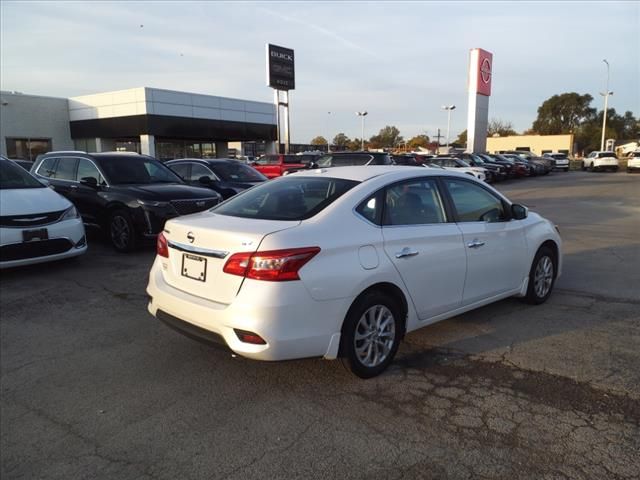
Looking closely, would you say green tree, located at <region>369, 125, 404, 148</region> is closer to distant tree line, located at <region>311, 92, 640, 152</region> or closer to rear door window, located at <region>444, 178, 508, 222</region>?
distant tree line, located at <region>311, 92, 640, 152</region>

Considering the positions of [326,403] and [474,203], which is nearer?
[326,403]

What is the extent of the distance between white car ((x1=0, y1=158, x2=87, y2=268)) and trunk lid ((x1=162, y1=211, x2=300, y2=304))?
12.2 feet

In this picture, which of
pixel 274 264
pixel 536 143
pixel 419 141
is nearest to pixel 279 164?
pixel 274 264

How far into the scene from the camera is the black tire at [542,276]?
5492 millimetres

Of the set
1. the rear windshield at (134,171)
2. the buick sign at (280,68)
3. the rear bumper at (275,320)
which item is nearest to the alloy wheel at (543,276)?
the rear bumper at (275,320)

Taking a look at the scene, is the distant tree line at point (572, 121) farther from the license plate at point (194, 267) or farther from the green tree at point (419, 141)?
the license plate at point (194, 267)

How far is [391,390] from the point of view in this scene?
3652mm

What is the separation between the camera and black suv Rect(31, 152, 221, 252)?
8.41 m

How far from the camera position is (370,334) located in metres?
3.77

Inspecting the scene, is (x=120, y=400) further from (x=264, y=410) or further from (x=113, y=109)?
(x=113, y=109)

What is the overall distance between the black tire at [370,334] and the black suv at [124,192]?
555 centimetres

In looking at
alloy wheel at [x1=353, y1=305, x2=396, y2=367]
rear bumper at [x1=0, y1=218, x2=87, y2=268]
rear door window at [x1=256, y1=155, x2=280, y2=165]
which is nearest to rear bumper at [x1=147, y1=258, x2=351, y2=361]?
alloy wheel at [x1=353, y1=305, x2=396, y2=367]

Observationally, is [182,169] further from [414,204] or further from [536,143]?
[536,143]

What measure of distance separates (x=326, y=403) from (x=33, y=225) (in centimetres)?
535
